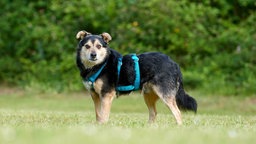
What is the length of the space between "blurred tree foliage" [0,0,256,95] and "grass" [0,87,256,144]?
4.97 ft

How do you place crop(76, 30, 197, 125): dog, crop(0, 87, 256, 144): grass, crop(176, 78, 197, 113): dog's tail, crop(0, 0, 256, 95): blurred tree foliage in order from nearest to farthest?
1. crop(0, 87, 256, 144): grass
2. crop(76, 30, 197, 125): dog
3. crop(176, 78, 197, 113): dog's tail
4. crop(0, 0, 256, 95): blurred tree foliage

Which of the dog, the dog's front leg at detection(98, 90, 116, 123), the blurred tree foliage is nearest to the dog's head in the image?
the dog

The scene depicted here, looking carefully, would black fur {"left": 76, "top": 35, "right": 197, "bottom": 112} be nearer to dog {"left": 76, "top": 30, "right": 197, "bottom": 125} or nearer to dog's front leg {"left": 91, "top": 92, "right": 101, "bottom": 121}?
dog {"left": 76, "top": 30, "right": 197, "bottom": 125}

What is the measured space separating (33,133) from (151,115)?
532cm

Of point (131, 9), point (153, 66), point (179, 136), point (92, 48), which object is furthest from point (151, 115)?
point (131, 9)

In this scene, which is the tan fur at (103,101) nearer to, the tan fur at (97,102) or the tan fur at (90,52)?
the tan fur at (97,102)

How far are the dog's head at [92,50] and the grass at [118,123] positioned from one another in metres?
1.14

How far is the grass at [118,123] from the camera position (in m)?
7.36

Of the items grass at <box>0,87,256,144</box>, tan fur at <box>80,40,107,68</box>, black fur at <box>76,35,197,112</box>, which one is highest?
tan fur at <box>80,40,107,68</box>

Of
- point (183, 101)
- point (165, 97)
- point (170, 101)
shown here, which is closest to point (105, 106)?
point (165, 97)

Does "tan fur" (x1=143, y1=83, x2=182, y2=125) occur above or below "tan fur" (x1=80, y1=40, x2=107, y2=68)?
below

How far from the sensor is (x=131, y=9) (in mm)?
26484

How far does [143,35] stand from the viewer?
1033 inches

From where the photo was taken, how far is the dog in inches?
464
